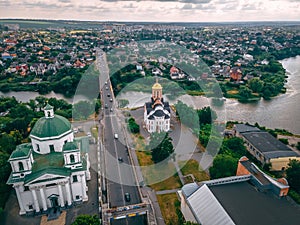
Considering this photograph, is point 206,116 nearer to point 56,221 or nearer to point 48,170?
point 48,170

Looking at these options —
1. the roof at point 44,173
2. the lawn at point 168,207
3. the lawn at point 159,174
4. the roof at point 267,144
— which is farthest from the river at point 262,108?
the roof at point 44,173

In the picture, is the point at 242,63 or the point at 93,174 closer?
the point at 93,174

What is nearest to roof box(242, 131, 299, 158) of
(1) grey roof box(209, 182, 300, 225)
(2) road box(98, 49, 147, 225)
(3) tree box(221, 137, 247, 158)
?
(3) tree box(221, 137, 247, 158)

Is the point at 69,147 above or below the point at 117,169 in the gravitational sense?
above

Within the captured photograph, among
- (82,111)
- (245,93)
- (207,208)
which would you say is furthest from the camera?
(245,93)

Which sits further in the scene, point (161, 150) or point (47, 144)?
point (161, 150)

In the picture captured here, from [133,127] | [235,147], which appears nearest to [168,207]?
[235,147]

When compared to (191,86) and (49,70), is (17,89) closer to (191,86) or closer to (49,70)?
(49,70)

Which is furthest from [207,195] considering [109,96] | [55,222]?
[109,96]
